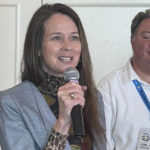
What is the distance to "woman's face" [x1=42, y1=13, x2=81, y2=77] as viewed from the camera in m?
1.30

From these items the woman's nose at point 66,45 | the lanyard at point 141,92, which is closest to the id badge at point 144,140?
the lanyard at point 141,92

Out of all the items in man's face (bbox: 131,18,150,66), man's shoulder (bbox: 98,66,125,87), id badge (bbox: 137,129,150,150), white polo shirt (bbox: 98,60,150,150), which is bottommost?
id badge (bbox: 137,129,150,150)

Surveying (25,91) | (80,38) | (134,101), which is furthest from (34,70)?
(134,101)

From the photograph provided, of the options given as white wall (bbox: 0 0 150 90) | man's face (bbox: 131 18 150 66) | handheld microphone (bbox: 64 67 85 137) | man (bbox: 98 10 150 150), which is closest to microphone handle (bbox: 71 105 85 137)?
handheld microphone (bbox: 64 67 85 137)

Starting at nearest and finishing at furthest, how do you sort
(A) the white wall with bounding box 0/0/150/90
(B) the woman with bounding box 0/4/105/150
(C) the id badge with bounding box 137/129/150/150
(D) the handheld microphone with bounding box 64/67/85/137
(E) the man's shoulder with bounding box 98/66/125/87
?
(D) the handheld microphone with bounding box 64/67/85/137
(B) the woman with bounding box 0/4/105/150
(C) the id badge with bounding box 137/129/150/150
(E) the man's shoulder with bounding box 98/66/125/87
(A) the white wall with bounding box 0/0/150/90

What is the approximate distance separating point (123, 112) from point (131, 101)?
0.27 feet

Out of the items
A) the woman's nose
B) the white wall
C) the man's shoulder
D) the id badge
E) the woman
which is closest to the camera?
the woman

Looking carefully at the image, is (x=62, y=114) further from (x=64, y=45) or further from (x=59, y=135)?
(x=64, y=45)

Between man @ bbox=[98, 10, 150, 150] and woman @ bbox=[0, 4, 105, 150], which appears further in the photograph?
man @ bbox=[98, 10, 150, 150]

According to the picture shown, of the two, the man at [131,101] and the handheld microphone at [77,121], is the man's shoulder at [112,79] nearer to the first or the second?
the man at [131,101]

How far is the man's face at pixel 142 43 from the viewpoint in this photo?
6.53ft

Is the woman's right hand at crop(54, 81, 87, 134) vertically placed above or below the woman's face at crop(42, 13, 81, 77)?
below

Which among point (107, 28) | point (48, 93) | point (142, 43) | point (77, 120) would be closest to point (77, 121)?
point (77, 120)

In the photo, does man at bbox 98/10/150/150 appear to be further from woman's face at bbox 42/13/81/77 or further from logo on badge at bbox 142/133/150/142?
woman's face at bbox 42/13/81/77
